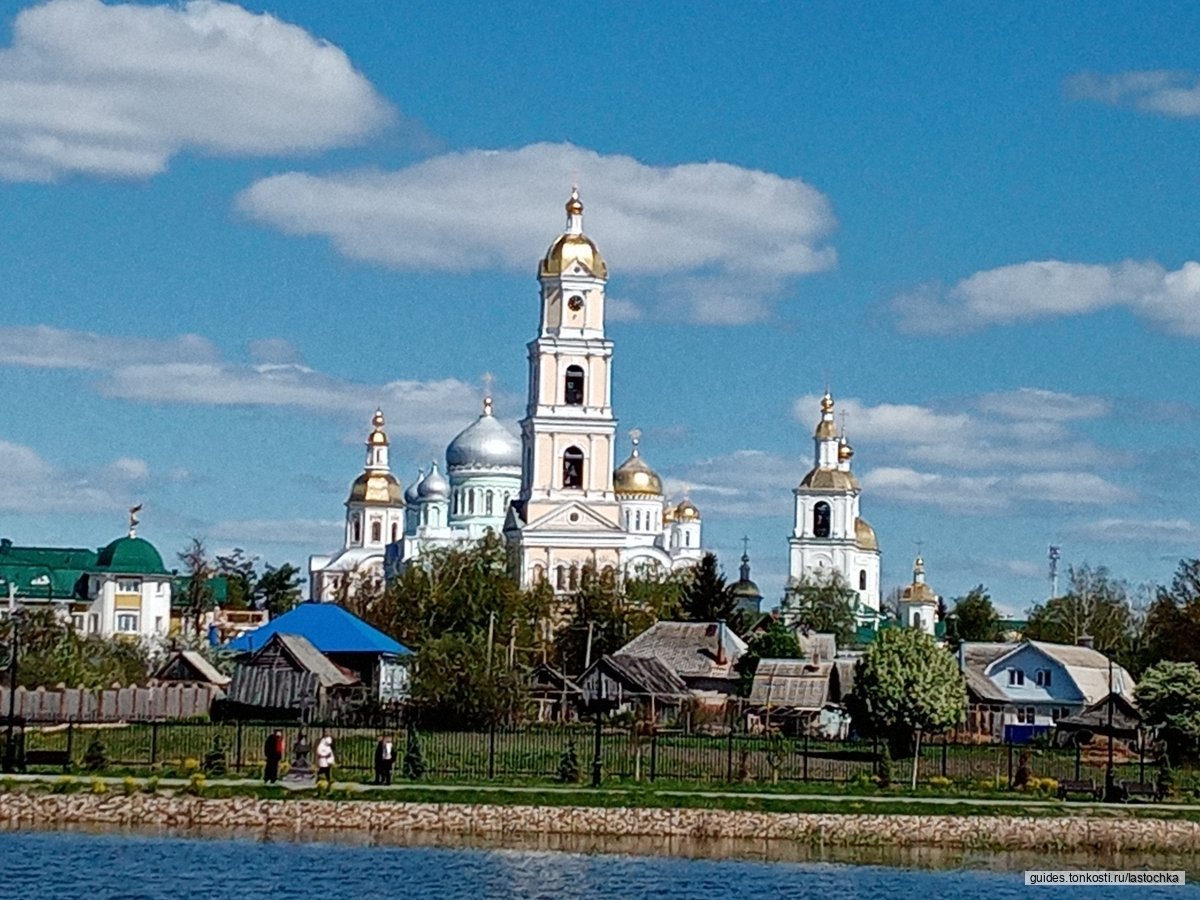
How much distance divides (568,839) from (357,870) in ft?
18.2

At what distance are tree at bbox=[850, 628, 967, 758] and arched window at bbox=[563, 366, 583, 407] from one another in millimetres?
56125

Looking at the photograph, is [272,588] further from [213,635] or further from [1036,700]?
[1036,700]

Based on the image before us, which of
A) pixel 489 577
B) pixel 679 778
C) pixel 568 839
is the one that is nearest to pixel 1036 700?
pixel 489 577

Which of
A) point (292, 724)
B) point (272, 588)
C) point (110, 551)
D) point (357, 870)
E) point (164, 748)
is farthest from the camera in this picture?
point (272, 588)

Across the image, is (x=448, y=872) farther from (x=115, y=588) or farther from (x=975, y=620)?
(x=975, y=620)

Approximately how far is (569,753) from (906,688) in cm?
1002

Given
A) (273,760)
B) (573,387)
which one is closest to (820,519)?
(573,387)

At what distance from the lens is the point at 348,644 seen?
7444cm

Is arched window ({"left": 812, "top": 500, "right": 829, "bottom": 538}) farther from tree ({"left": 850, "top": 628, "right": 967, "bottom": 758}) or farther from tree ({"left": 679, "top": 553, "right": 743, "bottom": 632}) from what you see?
tree ({"left": 850, "top": 628, "right": 967, "bottom": 758})

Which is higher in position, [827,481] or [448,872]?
[827,481]

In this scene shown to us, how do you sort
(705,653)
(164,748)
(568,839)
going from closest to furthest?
(568,839) → (164,748) → (705,653)

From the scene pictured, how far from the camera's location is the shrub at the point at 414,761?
139ft

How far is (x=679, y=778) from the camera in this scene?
1738 inches

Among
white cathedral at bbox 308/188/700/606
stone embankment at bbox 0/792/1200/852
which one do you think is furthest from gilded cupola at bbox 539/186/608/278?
stone embankment at bbox 0/792/1200/852
